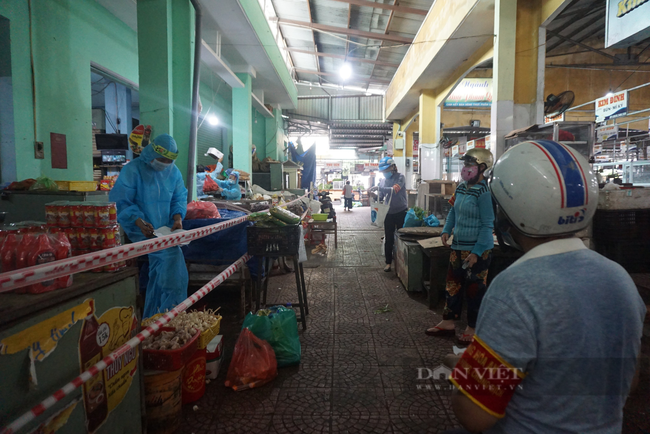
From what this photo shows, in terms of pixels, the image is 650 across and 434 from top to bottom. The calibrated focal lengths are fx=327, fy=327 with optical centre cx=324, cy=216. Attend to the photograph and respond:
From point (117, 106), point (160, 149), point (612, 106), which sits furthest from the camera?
point (117, 106)

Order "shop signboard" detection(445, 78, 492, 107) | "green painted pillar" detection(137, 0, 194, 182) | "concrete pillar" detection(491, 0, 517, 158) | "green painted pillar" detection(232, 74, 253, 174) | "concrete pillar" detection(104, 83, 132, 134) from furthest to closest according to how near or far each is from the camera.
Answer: "shop signboard" detection(445, 78, 492, 107) < "green painted pillar" detection(232, 74, 253, 174) < "concrete pillar" detection(104, 83, 132, 134) < "concrete pillar" detection(491, 0, 517, 158) < "green painted pillar" detection(137, 0, 194, 182)

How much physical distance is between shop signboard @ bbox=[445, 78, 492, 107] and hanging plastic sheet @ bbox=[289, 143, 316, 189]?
5.63 meters

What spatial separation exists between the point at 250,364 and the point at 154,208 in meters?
1.95

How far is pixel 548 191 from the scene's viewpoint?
3.28 feet

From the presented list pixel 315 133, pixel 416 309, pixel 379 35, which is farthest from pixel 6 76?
pixel 315 133

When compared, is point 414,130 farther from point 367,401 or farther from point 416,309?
point 367,401

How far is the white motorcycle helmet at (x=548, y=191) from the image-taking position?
3.23ft

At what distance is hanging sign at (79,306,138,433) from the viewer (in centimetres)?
151

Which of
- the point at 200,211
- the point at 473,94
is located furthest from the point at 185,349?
the point at 473,94

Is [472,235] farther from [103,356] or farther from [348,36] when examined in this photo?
[348,36]

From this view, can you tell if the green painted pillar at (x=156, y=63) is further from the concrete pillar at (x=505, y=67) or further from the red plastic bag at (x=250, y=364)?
the concrete pillar at (x=505, y=67)

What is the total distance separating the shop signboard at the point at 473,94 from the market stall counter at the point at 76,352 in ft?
33.5

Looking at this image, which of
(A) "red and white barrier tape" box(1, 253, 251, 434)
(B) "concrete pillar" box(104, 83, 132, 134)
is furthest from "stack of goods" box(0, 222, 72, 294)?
(B) "concrete pillar" box(104, 83, 132, 134)

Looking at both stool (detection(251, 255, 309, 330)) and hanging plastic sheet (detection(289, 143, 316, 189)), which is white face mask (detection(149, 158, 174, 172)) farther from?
hanging plastic sheet (detection(289, 143, 316, 189))
